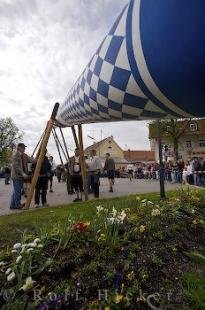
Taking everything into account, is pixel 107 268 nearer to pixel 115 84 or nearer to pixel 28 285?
pixel 28 285

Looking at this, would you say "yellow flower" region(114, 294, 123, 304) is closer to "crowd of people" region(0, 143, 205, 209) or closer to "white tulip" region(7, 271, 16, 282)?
"white tulip" region(7, 271, 16, 282)

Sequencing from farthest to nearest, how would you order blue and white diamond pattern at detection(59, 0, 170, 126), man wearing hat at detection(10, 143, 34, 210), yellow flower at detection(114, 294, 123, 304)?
man wearing hat at detection(10, 143, 34, 210) < yellow flower at detection(114, 294, 123, 304) < blue and white diamond pattern at detection(59, 0, 170, 126)

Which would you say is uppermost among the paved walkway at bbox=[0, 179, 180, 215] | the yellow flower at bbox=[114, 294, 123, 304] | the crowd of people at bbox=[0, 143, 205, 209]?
the crowd of people at bbox=[0, 143, 205, 209]

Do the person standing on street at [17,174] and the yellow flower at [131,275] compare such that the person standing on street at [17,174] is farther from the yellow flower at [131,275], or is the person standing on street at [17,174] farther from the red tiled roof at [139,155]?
the red tiled roof at [139,155]

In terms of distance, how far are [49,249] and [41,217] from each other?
287cm

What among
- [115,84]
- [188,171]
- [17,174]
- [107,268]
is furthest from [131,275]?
[188,171]

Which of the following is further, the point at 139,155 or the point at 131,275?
the point at 139,155

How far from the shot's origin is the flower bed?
3.11 m

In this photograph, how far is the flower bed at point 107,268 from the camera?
10.2 feet

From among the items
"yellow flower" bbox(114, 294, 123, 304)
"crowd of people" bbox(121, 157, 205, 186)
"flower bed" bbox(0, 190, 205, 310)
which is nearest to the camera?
"yellow flower" bbox(114, 294, 123, 304)

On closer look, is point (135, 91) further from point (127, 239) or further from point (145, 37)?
point (127, 239)

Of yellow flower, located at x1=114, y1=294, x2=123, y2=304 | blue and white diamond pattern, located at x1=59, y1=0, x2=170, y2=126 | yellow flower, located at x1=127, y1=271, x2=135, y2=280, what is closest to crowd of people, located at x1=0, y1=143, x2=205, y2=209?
yellow flower, located at x1=127, y1=271, x2=135, y2=280

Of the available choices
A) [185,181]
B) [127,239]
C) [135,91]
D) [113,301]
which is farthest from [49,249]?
[185,181]

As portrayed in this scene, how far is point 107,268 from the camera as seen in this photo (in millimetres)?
3496
